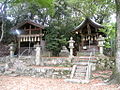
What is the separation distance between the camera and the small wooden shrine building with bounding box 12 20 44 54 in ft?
55.8

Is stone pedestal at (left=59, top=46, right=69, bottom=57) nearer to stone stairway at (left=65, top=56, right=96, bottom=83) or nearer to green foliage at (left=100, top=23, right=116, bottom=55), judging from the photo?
green foliage at (left=100, top=23, right=116, bottom=55)

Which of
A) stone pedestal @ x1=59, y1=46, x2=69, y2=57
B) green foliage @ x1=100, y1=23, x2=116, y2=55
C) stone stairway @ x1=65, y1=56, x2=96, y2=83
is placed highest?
green foliage @ x1=100, y1=23, x2=116, y2=55

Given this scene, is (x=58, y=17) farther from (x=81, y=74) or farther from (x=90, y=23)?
(x=81, y=74)

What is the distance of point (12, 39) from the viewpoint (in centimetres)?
1992

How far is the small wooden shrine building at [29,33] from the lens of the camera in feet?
55.8

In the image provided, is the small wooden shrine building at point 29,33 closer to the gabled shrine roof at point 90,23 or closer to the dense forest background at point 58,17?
the dense forest background at point 58,17

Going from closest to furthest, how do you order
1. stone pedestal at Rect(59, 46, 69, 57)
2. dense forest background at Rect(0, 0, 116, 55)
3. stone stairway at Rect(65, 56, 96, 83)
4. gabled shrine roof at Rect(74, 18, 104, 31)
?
stone stairway at Rect(65, 56, 96, 83) → gabled shrine roof at Rect(74, 18, 104, 31) → dense forest background at Rect(0, 0, 116, 55) → stone pedestal at Rect(59, 46, 69, 57)

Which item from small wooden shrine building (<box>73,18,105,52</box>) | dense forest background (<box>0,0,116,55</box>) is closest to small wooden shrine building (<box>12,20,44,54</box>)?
dense forest background (<box>0,0,116,55</box>)

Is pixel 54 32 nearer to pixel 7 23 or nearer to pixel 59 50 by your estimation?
pixel 59 50

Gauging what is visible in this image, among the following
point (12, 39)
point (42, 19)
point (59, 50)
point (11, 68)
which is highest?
point (42, 19)

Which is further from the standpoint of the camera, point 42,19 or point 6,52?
point 42,19

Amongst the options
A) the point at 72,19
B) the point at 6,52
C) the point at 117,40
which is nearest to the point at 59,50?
the point at 72,19

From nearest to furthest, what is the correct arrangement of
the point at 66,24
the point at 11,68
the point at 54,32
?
the point at 11,68 < the point at 54,32 < the point at 66,24

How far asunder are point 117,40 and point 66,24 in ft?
38.7
